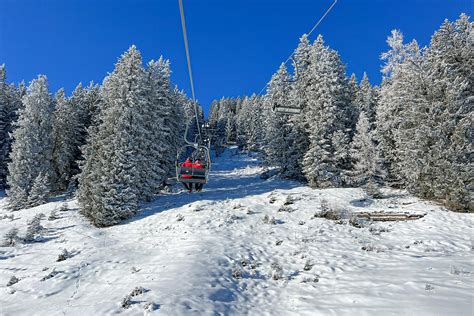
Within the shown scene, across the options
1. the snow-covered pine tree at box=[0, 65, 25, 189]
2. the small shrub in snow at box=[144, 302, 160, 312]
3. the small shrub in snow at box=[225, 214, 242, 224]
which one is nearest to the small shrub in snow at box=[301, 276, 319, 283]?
the small shrub in snow at box=[144, 302, 160, 312]

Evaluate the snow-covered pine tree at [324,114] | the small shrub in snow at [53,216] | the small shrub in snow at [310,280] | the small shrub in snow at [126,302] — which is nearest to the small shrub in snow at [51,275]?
the small shrub in snow at [126,302]

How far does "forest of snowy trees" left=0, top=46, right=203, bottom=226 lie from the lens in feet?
91.2

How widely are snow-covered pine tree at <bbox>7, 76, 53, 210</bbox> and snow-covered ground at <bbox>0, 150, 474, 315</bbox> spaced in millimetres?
10066

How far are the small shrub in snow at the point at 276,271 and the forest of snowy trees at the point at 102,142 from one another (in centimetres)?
1658

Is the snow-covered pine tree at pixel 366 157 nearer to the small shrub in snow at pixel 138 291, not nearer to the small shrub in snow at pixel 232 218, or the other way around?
the small shrub in snow at pixel 232 218

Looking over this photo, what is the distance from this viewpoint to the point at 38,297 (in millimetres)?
13094

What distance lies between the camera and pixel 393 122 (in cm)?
2936

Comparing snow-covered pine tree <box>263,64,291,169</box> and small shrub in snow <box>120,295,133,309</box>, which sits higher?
snow-covered pine tree <box>263,64,291,169</box>

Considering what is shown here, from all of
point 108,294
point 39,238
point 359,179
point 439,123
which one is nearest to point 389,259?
point 108,294

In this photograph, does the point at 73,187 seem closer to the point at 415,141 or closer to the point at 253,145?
the point at 415,141

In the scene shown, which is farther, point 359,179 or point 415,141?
point 359,179

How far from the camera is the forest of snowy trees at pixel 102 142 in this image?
27.8 metres

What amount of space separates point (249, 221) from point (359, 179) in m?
13.6

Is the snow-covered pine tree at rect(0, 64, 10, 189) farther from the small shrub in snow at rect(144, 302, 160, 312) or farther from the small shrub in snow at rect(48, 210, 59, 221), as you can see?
the small shrub in snow at rect(144, 302, 160, 312)
